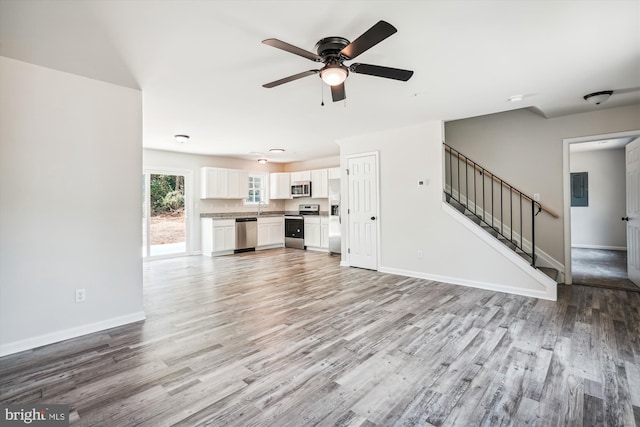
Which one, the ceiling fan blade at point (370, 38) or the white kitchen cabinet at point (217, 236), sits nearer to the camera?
the ceiling fan blade at point (370, 38)

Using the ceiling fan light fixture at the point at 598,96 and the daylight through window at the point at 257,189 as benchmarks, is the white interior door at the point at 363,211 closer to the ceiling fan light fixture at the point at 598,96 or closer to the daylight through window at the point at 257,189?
the ceiling fan light fixture at the point at 598,96

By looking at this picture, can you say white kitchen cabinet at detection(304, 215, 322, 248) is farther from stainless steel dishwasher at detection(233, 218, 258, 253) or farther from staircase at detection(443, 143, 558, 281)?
staircase at detection(443, 143, 558, 281)

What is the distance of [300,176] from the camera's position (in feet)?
Answer: 28.0

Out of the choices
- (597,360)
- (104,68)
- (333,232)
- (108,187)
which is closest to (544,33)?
(597,360)

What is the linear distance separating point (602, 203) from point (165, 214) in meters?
10.7

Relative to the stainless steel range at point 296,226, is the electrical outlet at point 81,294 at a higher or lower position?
lower

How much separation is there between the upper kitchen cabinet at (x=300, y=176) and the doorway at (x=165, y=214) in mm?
2875

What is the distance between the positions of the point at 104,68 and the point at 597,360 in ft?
16.2

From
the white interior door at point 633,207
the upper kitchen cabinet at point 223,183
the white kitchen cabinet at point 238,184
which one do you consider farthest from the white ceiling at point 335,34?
the white kitchen cabinet at point 238,184

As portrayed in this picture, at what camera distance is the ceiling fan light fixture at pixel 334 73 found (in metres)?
2.31

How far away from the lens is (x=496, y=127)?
204 inches

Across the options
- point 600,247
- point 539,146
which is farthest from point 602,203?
point 539,146

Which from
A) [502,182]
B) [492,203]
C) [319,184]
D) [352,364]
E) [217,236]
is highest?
[319,184]

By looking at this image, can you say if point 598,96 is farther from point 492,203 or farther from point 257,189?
point 257,189
